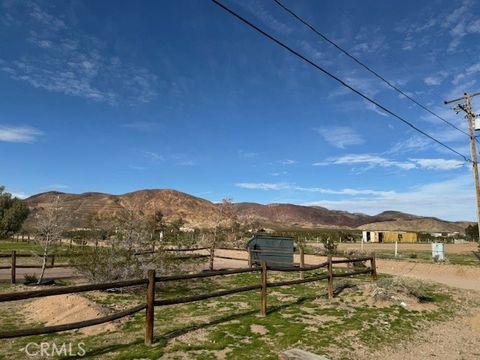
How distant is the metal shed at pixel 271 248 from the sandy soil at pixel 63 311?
12.0m

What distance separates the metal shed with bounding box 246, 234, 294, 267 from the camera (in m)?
21.1

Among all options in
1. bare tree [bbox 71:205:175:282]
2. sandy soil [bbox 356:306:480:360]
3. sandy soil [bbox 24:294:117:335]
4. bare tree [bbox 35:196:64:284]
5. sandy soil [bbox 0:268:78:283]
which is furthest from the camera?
sandy soil [bbox 0:268:78:283]

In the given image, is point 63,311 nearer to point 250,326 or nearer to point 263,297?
point 250,326

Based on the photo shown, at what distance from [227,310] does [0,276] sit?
11.7 metres

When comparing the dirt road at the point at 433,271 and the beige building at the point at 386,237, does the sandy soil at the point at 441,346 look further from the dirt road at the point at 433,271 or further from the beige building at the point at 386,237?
the beige building at the point at 386,237

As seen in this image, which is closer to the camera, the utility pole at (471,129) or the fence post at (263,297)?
the fence post at (263,297)

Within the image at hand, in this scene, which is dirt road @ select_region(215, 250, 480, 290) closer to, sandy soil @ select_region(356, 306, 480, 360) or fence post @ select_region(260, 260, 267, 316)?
sandy soil @ select_region(356, 306, 480, 360)

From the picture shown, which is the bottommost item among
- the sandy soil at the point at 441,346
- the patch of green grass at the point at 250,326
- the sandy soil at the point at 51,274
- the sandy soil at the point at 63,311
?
the sandy soil at the point at 441,346

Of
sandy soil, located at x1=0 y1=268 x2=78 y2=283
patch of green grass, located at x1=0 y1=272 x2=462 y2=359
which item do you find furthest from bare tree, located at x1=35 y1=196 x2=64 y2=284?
patch of green grass, located at x1=0 y1=272 x2=462 y2=359

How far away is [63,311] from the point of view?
9.43 meters

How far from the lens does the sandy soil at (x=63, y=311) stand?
8.94m

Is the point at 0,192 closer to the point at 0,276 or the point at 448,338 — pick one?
the point at 0,276

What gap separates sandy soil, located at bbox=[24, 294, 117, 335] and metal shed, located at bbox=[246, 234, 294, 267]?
12.0 m

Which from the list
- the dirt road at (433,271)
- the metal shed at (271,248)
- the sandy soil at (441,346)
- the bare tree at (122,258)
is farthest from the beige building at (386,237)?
the sandy soil at (441,346)
